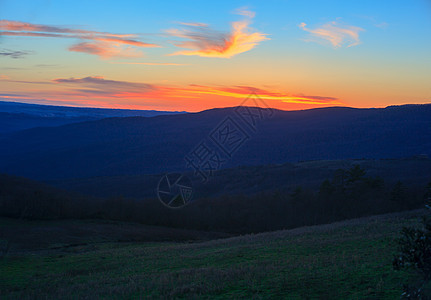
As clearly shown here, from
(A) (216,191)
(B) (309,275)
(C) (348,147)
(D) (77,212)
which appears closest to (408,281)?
(B) (309,275)

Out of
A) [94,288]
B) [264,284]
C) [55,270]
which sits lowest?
[55,270]

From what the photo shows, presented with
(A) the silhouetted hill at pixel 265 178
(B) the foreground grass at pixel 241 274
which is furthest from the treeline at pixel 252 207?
(B) the foreground grass at pixel 241 274

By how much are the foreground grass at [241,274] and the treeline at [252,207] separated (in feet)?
111

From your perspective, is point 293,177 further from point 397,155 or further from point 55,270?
point 55,270

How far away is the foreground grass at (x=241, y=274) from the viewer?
10547 mm

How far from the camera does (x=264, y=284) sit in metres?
11.3

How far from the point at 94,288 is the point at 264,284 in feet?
19.4

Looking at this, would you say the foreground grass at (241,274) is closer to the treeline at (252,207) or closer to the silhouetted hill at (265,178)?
the treeline at (252,207)

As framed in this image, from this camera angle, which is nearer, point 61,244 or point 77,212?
point 61,244

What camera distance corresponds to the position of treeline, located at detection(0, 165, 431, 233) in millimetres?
52125

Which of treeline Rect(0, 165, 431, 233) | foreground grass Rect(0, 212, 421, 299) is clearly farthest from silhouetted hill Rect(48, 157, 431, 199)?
foreground grass Rect(0, 212, 421, 299)

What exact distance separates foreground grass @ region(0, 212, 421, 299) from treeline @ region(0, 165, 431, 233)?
3382 cm

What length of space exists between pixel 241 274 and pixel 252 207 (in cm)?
4912

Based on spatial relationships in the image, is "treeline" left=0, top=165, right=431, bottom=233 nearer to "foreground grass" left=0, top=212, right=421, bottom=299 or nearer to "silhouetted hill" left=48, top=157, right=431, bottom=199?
"silhouetted hill" left=48, top=157, right=431, bottom=199
